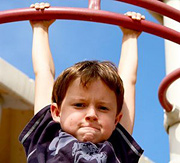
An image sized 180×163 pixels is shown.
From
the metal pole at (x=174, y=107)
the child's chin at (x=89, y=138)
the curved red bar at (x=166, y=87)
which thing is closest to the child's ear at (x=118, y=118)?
the child's chin at (x=89, y=138)

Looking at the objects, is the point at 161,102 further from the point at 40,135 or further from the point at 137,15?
the point at 40,135

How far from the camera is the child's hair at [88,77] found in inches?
54.4

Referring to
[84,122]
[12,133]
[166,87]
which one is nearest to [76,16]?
[84,122]

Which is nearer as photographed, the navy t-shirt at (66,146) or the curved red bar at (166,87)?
the navy t-shirt at (66,146)

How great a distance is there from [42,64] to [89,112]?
0.36m

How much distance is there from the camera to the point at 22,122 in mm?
3869

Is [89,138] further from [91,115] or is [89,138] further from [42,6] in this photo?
[42,6]

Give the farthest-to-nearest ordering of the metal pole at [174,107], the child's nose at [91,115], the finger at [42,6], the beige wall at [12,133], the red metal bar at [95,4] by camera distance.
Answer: the beige wall at [12,133], the metal pole at [174,107], the red metal bar at [95,4], the finger at [42,6], the child's nose at [91,115]

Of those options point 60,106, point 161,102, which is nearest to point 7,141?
point 161,102

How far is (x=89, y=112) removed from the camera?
1324mm

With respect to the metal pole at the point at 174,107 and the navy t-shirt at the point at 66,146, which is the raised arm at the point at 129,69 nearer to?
the navy t-shirt at the point at 66,146

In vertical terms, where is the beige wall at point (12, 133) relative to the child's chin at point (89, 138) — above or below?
above

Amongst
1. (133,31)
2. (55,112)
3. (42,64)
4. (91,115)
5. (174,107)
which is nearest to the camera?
(91,115)

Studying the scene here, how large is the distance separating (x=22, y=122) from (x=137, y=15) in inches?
92.3
